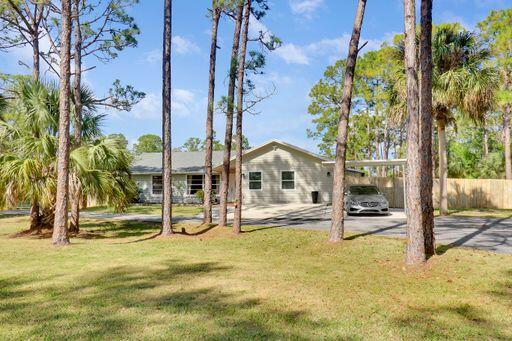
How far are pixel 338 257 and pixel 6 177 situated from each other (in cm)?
923

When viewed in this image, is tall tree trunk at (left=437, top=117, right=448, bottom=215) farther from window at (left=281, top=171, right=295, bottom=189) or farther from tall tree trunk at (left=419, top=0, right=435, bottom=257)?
tall tree trunk at (left=419, top=0, right=435, bottom=257)

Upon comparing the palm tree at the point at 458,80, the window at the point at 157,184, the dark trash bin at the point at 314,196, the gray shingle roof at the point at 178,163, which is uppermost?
the palm tree at the point at 458,80

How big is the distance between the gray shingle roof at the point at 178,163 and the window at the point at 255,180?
3.71 metres

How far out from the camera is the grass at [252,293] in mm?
4289

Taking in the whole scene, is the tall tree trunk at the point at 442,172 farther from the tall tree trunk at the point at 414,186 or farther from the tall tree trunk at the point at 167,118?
the tall tree trunk at the point at 167,118

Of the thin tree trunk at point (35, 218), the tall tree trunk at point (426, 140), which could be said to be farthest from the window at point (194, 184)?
the tall tree trunk at point (426, 140)

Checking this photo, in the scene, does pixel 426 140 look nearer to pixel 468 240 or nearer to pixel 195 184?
pixel 468 240

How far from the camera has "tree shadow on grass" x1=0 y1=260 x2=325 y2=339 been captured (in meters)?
4.18

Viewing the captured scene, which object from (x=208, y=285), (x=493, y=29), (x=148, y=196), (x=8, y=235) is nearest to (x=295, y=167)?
(x=148, y=196)

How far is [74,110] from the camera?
13.0 meters

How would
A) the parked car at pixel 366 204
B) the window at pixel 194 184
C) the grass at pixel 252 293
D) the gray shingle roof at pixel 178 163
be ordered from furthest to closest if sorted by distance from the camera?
the window at pixel 194 184, the gray shingle roof at pixel 178 163, the parked car at pixel 366 204, the grass at pixel 252 293

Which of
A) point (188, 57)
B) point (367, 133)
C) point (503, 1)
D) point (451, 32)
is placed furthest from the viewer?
point (367, 133)

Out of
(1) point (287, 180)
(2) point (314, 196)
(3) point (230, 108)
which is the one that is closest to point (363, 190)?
(2) point (314, 196)

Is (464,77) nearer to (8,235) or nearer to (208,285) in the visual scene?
(208,285)
